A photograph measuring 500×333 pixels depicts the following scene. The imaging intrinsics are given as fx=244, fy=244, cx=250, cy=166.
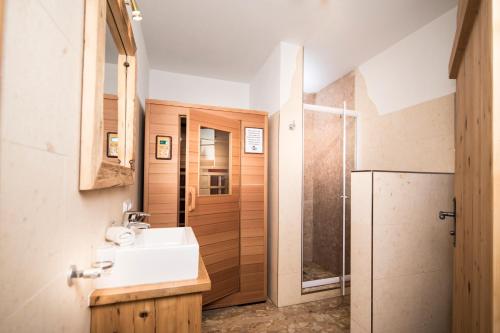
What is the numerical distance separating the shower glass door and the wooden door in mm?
1487

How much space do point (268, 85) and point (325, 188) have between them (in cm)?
154

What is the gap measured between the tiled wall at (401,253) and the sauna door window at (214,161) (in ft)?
3.96

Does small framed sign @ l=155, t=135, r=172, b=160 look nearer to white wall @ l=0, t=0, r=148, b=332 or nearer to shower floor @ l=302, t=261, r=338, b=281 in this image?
white wall @ l=0, t=0, r=148, b=332

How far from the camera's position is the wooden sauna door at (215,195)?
2.26m

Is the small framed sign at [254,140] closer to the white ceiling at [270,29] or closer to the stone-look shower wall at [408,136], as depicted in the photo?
the white ceiling at [270,29]

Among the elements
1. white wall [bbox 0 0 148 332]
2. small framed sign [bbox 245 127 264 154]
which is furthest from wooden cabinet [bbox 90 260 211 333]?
small framed sign [bbox 245 127 264 154]

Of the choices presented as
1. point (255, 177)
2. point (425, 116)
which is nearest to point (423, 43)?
point (425, 116)

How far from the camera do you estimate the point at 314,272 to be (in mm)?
3193

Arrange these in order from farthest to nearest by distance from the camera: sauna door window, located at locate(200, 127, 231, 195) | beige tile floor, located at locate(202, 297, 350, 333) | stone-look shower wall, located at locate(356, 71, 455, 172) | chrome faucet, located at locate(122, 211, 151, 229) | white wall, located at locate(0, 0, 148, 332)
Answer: sauna door window, located at locate(200, 127, 231, 195) → beige tile floor, located at locate(202, 297, 350, 333) → stone-look shower wall, located at locate(356, 71, 455, 172) → chrome faucet, located at locate(122, 211, 151, 229) → white wall, located at locate(0, 0, 148, 332)

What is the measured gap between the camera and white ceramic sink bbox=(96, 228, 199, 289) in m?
0.99

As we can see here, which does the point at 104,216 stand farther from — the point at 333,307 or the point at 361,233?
the point at 333,307

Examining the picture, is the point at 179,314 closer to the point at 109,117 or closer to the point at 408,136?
the point at 109,117

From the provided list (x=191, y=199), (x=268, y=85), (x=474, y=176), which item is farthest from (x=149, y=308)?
(x=268, y=85)

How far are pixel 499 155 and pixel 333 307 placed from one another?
2292mm
